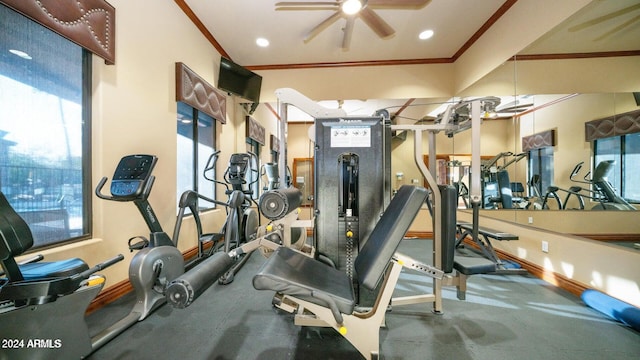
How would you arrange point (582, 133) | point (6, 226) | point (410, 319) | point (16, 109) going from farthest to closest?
point (582, 133)
point (410, 319)
point (16, 109)
point (6, 226)

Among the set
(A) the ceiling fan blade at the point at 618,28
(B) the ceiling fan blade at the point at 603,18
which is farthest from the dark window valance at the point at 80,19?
(A) the ceiling fan blade at the point at 618,28

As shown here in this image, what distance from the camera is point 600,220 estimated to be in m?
2.34

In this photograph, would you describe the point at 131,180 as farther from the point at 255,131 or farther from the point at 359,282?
the point at 255,131

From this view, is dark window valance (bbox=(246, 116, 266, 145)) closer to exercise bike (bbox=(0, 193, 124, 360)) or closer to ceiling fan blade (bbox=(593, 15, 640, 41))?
exercise bike (bbox=(0, 193, 124, 360))

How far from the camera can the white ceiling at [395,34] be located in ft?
6.68

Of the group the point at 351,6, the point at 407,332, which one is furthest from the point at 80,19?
the point at 407,332

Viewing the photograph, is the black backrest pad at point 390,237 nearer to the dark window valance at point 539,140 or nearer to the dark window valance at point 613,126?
the dark window valance at point 613,126

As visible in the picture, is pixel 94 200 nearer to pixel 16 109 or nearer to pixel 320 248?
pixel 16 109

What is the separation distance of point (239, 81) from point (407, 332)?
163 inches

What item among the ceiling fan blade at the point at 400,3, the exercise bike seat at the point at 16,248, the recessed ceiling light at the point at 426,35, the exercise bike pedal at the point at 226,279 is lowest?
the exercise bike pedal at the point at 226,279

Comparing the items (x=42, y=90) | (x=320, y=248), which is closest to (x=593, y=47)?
(x=320, y=248)

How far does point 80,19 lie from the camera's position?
171 cm

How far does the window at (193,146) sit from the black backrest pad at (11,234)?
1956mm

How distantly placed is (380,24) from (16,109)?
340 centimetres
